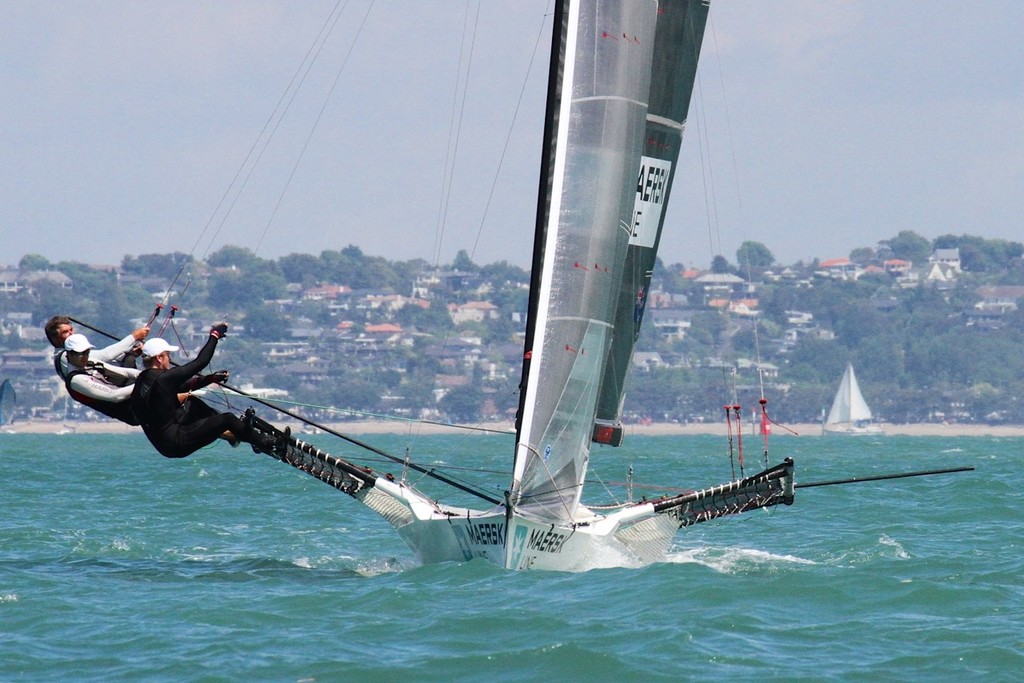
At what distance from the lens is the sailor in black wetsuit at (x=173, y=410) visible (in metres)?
13.8

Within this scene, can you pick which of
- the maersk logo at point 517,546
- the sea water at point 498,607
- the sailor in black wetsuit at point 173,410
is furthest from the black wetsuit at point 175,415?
the maersk logo at point 517,546

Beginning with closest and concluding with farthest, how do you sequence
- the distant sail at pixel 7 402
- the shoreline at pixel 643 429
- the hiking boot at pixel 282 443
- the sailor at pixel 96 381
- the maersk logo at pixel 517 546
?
1. the sailor at pixel 96 381
2. the maersk logo at pixel 517 546
3. the hiking boot at pixel 282 443
4. the distant sail at pixel 7 402
5. the shoreline at pixel 643 429

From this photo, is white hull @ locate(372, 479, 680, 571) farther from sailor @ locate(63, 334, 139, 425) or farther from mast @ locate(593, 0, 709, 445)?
sailor @ locate(63, 334, 139, 425)

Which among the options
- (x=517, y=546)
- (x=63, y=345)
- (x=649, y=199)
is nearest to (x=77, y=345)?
(x=63, y=345)

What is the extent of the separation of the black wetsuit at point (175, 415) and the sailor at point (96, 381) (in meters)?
0.12

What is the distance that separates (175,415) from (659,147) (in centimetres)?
549

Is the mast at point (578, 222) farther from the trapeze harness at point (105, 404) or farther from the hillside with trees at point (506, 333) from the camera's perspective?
the hillside with trees at point (506, 333)

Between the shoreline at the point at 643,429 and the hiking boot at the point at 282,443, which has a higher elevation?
the hiking boot at the point at 282,443

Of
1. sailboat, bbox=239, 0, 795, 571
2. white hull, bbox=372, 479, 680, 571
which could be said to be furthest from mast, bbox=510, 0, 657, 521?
white hull, bbox=372, 479, 680, 571

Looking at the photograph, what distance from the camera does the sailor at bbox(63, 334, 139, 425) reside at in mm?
13867

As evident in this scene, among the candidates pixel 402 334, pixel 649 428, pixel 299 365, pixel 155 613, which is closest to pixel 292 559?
pixel 155 613

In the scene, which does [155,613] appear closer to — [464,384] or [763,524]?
[763,524]

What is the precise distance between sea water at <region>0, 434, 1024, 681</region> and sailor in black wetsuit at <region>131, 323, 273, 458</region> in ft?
4.17

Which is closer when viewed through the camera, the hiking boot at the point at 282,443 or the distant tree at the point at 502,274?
the hiking boot at the point at 282,443
